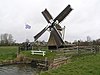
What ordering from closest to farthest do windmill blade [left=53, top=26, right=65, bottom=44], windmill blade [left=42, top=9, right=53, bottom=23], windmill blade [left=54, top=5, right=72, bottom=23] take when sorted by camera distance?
windmill blade [left=53, top=26, right=65, bottom=44]
windmill blade [left=54, top=5, right=72, bottom=23]
windmill blade [left=42, top=9, right=53, bottom=23]

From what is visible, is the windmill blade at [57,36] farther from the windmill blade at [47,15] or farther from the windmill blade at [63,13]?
the windmill blade at [47,15]

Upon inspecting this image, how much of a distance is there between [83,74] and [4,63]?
15807mm

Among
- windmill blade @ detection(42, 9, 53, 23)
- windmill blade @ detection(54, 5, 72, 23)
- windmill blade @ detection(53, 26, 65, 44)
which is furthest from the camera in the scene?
windmill blade @ detection(42, 9, 53, 23)

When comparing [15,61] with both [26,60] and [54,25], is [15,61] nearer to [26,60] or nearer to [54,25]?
[26,60]

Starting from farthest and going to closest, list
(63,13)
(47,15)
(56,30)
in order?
(47,15) < (63,13) < (56,30)

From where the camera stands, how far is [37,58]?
2656 centimetres

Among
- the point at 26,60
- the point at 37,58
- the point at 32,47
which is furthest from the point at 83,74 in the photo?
the point at 32,47

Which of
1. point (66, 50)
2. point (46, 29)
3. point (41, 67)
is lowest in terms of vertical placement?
point (41, 67)

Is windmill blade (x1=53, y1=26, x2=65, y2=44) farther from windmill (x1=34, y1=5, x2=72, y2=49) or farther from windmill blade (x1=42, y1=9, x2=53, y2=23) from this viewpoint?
windmill blade (x1=42, y1=9, x2=53, y2=23)

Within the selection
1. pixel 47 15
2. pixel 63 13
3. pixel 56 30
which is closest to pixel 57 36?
pixel 56 30

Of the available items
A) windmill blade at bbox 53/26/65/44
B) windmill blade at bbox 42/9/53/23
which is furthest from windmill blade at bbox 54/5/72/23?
windmill blade at bbox 53/26/65/44

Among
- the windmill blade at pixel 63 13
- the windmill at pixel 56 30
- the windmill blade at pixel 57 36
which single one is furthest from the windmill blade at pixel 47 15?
the windmill blade at pixel 57 36

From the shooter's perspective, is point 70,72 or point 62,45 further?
point 62,45

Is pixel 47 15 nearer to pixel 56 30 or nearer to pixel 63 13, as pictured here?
pixel 63 13
